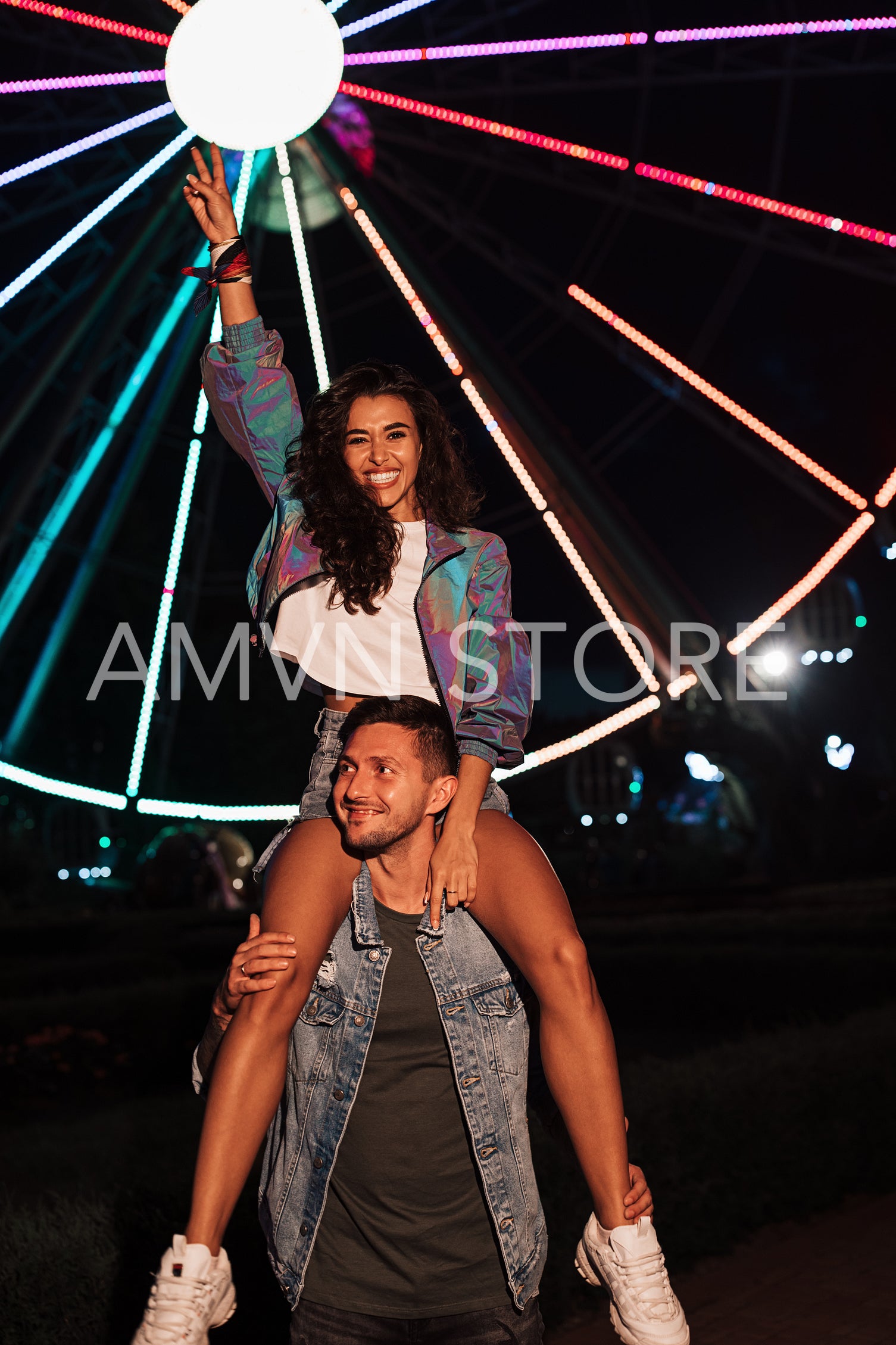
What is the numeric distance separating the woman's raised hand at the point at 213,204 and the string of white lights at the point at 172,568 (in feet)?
15.7

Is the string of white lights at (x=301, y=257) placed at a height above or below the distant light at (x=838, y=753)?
above

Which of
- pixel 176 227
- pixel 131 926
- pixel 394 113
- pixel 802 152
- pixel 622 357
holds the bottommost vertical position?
pixel 131 926

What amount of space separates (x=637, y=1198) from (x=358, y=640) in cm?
123

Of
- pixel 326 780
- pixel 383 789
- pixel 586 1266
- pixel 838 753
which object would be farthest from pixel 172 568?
pixel 838 753

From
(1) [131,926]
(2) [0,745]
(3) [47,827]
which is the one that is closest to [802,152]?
(2) [0,745]

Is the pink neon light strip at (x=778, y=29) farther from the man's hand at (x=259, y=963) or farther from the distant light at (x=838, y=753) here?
the distant light at (x=838, y=753)

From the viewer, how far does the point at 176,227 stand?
8781 mm

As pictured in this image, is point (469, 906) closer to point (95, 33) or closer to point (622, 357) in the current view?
point (622, 357)

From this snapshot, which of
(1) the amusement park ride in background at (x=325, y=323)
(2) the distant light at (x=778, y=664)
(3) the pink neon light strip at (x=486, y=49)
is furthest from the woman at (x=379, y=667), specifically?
(2) the distant light at (x=778, y=664)

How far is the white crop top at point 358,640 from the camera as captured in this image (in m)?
2.76

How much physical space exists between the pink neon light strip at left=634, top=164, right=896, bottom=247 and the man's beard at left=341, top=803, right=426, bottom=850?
6383mm

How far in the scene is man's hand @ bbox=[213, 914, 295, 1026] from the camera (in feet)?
7.56

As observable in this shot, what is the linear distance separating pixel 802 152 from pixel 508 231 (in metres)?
2.18

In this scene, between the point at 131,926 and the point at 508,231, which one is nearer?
the point at 508,231
